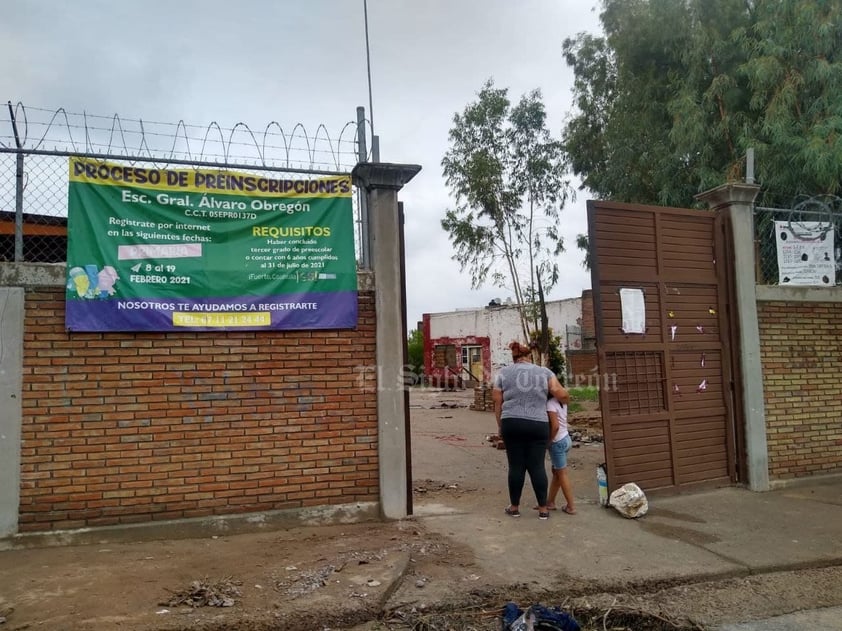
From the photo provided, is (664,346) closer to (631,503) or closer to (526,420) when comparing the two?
(631,503)

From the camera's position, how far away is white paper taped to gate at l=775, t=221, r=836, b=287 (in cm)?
765

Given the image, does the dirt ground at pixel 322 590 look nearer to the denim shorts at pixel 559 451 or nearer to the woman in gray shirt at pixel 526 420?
the woman in gray shirt at pixel 526 420

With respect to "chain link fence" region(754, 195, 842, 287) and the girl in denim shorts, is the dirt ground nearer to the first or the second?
the girl in denim shorts

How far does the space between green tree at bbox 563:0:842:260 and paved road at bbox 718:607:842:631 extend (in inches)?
275

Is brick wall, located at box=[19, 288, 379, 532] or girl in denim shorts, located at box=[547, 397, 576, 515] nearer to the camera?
brick wall, located at box=[19, 288, 379, 532]

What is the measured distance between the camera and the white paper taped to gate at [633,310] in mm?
6645


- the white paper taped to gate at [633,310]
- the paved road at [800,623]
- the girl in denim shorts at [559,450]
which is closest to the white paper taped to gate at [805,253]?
the white paper taped to gate at [633,310]

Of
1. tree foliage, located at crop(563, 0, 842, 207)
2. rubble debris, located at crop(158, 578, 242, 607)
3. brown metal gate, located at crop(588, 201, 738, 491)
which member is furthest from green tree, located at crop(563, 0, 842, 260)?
rubble debris, located at crop(158, 578, 242, 607)

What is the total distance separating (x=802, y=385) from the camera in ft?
24.5

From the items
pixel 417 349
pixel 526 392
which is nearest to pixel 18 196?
pixel 526 392

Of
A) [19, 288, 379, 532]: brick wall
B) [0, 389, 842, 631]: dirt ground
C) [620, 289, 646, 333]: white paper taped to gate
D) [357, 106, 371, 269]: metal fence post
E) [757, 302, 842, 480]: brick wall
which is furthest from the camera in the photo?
[757, 302, 842, 480]: brick wall

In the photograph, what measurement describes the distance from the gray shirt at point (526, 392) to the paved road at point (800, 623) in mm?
2349

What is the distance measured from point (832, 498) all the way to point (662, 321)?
8.78 feet

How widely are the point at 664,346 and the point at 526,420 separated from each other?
6.73 feet
